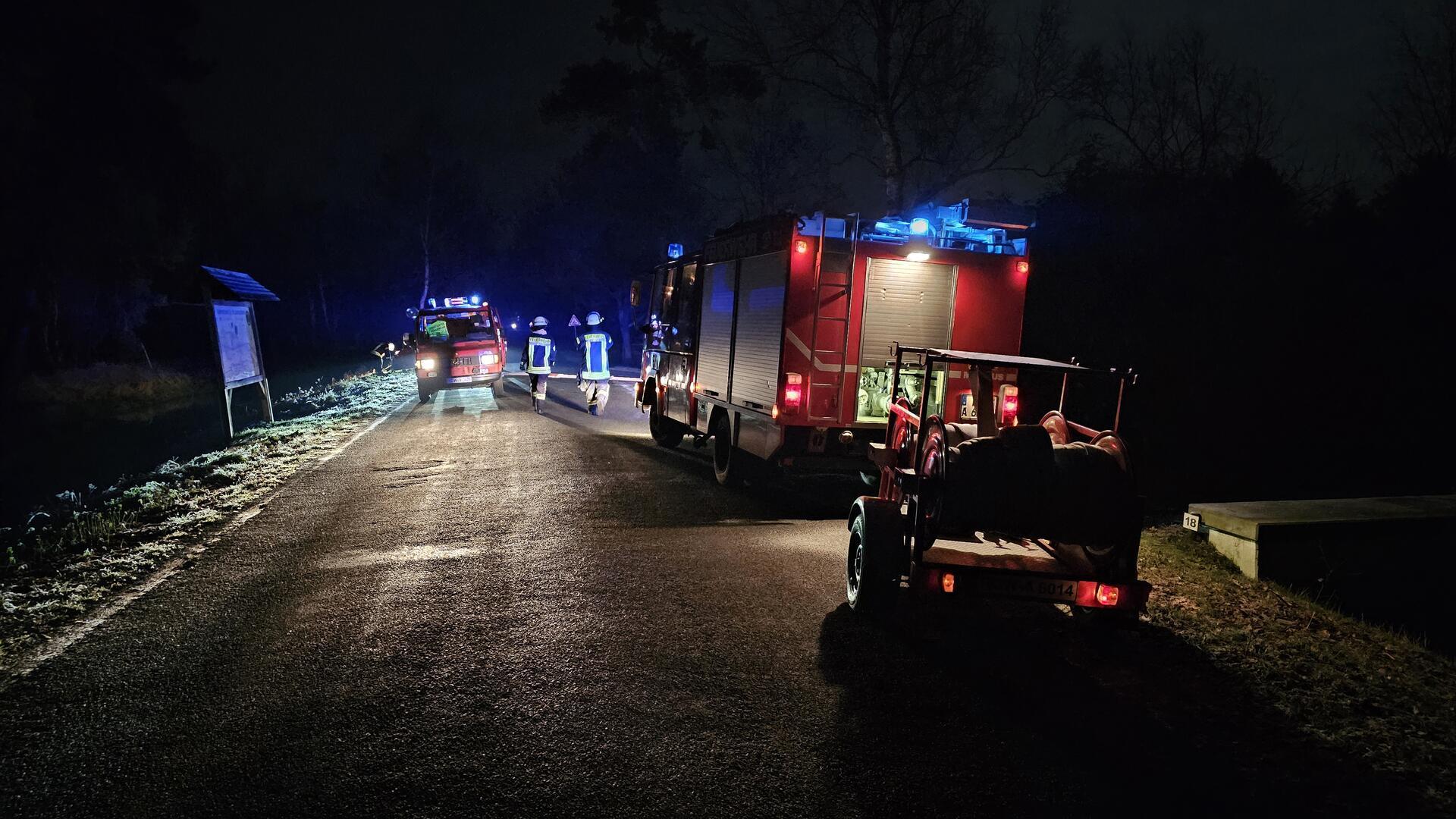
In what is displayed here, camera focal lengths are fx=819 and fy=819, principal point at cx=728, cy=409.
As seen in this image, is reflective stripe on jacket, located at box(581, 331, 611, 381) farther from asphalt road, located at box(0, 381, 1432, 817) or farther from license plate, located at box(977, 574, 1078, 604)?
license plate, located at box(977, 574, 1078, 604)

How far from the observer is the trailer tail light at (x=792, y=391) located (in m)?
8.41

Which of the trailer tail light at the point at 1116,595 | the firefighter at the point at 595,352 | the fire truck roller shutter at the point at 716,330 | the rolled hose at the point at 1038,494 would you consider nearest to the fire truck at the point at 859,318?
the fire truck roller shutter at the point at 716,330

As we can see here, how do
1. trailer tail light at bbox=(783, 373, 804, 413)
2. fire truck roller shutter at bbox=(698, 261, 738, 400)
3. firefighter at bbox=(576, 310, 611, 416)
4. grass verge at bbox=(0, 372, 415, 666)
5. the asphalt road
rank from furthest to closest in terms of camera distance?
1. firefighter at bbox=(576, 310, 611, 416)
2. fire truck roller shutter at bbox=(698, 261, 738, 400)
3. trailer tail light at bbox=(783, 373, 804, 413)
4. grass verge at bbox=(0, 372, 415, 666)
5. the asphalt road

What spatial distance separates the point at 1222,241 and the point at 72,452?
956 inches

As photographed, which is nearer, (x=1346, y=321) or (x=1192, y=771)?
(x=1192, y=771)

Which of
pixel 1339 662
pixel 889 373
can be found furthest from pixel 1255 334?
pixel 1339 662

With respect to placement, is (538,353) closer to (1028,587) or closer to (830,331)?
(830,331)

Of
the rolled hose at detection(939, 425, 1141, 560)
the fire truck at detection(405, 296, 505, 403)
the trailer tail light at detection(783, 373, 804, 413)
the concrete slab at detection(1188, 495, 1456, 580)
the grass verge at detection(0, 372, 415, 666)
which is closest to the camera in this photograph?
the rolled hose at detection(939, 425, 1141, 560)

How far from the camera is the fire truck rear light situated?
493 centimetres

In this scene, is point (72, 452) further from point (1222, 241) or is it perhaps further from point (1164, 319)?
point (1222, 241)

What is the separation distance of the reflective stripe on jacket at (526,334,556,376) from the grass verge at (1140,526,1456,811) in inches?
480

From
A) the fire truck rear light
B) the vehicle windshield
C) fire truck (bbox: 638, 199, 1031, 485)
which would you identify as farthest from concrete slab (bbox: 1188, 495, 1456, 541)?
the vehicle windshield

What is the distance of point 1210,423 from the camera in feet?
47.0

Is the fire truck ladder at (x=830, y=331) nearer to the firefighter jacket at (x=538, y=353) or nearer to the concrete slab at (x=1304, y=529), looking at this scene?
the concrete slab at (x=1304, y=529)
